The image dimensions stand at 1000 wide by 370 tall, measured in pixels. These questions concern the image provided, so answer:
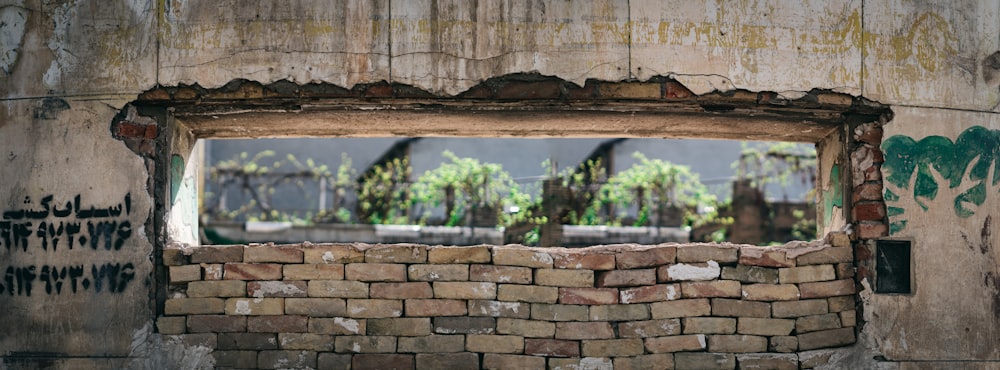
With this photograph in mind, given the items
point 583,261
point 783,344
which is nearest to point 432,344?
point 583,261

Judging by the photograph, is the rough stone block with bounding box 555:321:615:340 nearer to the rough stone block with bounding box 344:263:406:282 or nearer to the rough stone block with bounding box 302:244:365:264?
the rough stone block with bounding box 344:263:406:282

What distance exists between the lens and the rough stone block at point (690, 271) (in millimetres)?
4961

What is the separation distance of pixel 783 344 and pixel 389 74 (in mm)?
2691

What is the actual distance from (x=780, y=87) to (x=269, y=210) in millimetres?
8881

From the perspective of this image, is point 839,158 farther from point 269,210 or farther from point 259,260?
point 269,210

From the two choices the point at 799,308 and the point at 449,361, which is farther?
the point at 799,308

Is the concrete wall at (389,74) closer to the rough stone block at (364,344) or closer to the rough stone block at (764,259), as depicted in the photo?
the rough stone block at (764,259)

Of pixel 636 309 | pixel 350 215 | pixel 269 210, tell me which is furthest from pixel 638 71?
pixel 269 210

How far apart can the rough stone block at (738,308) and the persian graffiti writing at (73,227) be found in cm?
332

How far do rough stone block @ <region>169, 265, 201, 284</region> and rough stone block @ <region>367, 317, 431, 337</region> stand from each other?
1027 mm

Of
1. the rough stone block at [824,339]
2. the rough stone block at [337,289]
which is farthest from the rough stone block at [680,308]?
the rough stone block at [337,289]

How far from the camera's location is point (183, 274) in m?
4.95

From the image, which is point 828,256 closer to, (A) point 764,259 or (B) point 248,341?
(A) point 764,259

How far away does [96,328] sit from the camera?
4.87 m
